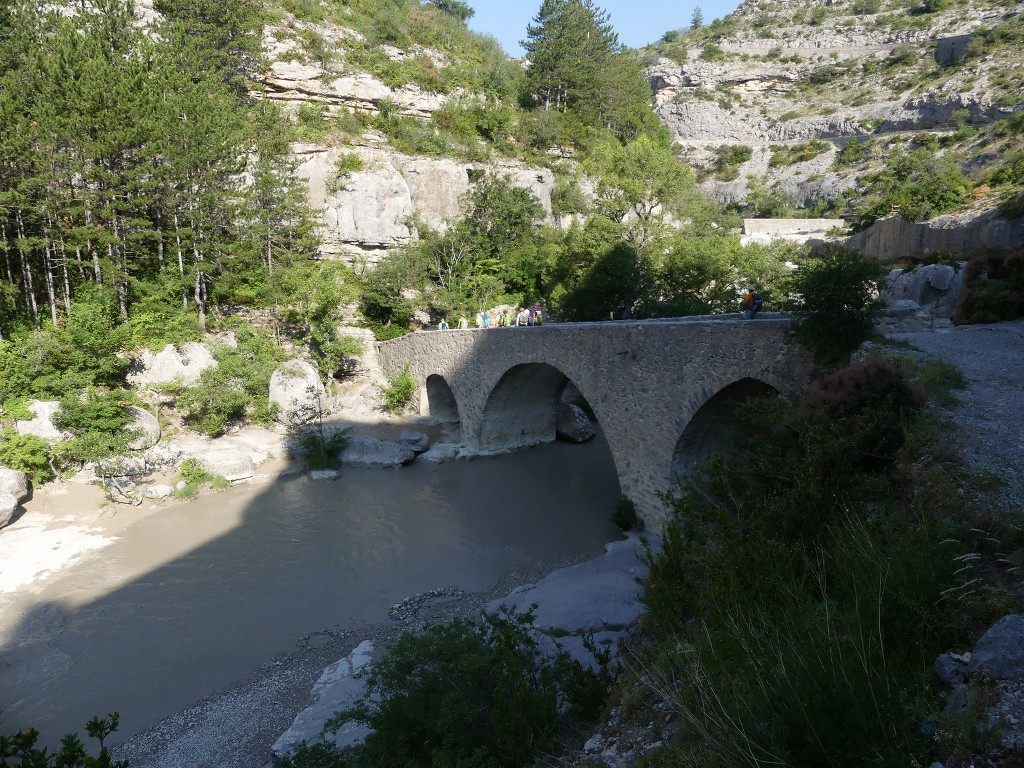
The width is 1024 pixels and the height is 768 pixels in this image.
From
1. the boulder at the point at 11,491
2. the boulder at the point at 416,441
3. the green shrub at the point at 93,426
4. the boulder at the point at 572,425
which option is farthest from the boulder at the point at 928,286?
the boulder at the point at 11,491

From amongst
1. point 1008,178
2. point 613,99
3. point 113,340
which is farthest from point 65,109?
point 613,99

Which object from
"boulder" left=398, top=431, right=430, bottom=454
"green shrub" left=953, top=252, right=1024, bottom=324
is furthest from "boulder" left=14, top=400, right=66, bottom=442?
A: "green shrub" left=953, top=252, right=1024, bottom=324

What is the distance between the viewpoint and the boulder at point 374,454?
57.8ft

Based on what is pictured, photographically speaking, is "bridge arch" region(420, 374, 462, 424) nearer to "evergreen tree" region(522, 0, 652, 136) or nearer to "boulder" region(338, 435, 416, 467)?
"boulder" region(338, 435, 416, 467)

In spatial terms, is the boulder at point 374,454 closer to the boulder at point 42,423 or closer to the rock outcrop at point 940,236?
the boulder at point 42,423

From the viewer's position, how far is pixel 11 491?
13211 millimetres

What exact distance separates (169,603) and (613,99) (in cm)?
3987

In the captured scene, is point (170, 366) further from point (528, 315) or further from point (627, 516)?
point (627, 516)

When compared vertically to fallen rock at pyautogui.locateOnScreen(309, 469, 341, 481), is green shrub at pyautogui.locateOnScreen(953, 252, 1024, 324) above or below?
above

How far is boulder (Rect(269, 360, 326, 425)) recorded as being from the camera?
62.6ft

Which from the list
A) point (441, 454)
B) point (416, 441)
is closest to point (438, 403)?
point (416, 441)

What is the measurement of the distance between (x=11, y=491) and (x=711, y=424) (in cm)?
1604

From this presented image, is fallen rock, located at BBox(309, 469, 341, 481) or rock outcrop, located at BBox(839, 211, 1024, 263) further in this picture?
fallen rock, located at BBox(309, 469, 341, 481)

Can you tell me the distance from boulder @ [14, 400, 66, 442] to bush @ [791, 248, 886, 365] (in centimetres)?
1808
